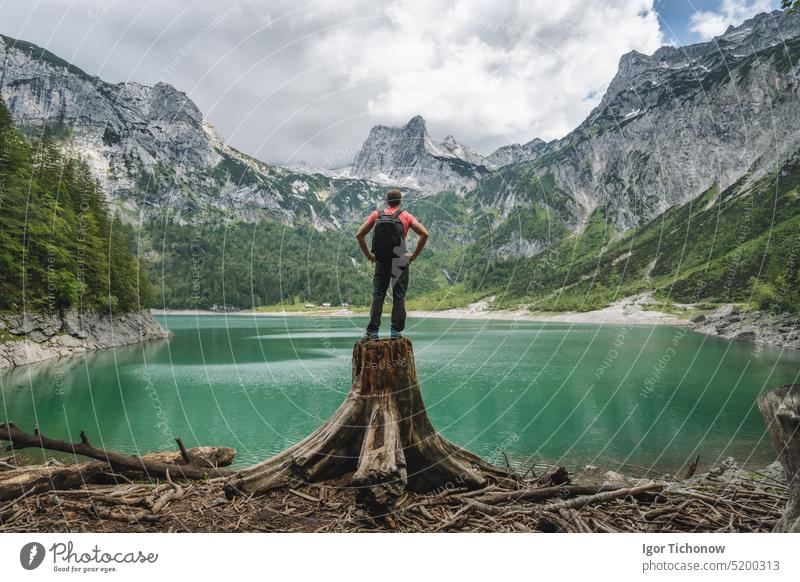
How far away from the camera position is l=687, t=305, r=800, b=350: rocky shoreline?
1522 inches

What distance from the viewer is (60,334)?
3198cm

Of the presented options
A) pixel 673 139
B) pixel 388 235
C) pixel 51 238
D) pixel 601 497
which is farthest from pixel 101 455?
pixel 673 139

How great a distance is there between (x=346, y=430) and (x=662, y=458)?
43.7 feet

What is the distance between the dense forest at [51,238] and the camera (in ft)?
79.5

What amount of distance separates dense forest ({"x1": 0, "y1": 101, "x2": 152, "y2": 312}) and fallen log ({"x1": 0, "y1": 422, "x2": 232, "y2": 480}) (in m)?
14.5

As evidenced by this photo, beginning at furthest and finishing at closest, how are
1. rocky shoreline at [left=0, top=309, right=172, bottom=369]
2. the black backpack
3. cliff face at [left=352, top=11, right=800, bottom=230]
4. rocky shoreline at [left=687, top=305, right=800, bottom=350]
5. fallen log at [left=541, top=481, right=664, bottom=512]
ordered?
cliff face at [left=352, top=11, right=800, bottom=230]
rocky shoreline at [left=687, top=305, right=800, bottom=350]
rocky shoreline at [left=0, top=309, right=172, bottom=369]
the black backpack
fallen log at [left=541, top=481, right=664, bottom=512]

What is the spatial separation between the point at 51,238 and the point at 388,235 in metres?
33.3

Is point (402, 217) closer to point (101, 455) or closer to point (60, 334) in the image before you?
point (101, 455)

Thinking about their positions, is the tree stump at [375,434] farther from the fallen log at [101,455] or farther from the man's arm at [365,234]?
the fallen log at [101,455]

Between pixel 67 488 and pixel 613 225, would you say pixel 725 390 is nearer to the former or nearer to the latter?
pixel 67 488

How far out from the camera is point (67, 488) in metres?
4.16
